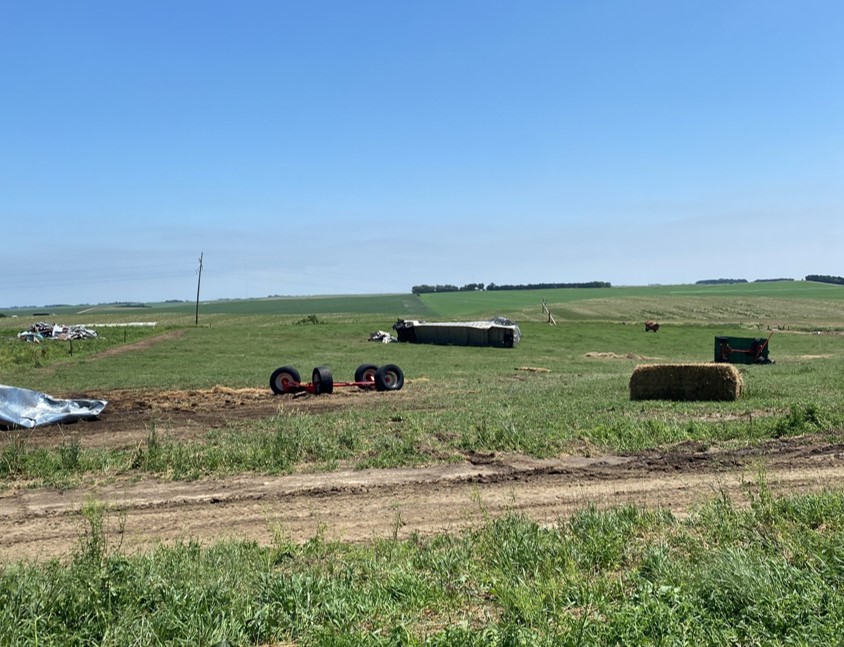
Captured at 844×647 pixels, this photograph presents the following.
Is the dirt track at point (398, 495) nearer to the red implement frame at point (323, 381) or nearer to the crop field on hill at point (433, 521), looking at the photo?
the crop field on hill at point (433, 521)

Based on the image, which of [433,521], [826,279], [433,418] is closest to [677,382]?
[433,418]

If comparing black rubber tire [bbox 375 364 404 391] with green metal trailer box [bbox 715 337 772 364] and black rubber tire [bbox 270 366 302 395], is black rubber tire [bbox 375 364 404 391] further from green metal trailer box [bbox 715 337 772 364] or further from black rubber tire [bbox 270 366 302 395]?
green metal trailer box [bbox 715 337 772 364]

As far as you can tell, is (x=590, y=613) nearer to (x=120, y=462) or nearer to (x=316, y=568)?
(x=316, y=568)

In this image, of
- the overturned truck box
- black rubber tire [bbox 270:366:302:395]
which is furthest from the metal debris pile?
black rubber tire [bbox 270:366:302:395]

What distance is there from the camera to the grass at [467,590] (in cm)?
485

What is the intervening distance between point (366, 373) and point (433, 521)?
15.5 m

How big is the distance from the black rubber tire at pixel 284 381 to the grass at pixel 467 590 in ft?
47.5

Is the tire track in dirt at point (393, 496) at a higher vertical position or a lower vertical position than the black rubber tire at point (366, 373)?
lower

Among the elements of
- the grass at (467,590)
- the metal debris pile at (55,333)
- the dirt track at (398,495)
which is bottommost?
the dirt track at (398,495)

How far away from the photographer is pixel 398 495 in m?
9.29

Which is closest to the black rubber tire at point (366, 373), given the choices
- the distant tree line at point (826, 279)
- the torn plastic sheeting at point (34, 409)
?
the torn plastic sheeting at point (34, 409)

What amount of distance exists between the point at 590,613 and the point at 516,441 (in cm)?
680

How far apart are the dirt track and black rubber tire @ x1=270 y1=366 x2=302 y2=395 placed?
1129cm

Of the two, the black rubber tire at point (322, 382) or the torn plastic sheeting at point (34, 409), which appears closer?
the torn plastic sheeting at point (34, 409)
